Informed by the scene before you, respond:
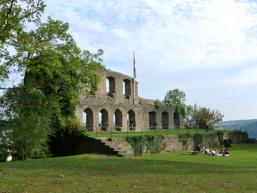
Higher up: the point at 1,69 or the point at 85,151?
the point at 1,69

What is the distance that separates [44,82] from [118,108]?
21.8m

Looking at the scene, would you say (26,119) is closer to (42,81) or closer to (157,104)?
(42,81)

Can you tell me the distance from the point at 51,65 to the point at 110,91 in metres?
24.4

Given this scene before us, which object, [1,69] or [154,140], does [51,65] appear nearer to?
[1,69]

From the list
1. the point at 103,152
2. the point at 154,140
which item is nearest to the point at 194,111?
the point at 154,140

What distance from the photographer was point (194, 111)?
7350cm

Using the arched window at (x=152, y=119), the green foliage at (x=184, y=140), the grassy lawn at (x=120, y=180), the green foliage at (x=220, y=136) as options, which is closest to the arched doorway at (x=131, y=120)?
the arched window at (x=152, y=119)

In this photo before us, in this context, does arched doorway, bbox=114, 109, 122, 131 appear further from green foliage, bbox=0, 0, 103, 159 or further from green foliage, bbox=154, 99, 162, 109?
green foliage, bbox=0, 0, 103, 159

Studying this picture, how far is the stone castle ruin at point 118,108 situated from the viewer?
137 feet

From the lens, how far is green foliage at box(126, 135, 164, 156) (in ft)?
111

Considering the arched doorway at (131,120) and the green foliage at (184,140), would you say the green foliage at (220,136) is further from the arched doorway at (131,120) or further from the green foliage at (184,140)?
the arched doorway at (131,120)

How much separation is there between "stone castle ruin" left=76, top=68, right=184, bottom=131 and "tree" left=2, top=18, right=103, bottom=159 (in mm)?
6956

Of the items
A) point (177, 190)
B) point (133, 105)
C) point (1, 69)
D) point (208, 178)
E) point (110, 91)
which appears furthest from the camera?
point (133, 105)


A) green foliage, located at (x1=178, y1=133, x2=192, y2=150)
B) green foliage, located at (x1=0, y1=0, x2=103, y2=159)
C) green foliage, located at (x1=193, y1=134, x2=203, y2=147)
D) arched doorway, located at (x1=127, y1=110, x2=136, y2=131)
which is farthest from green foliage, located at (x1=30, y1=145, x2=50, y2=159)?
arched doorway, located at (x1=127, y1=110, x2=136, y2=131)
